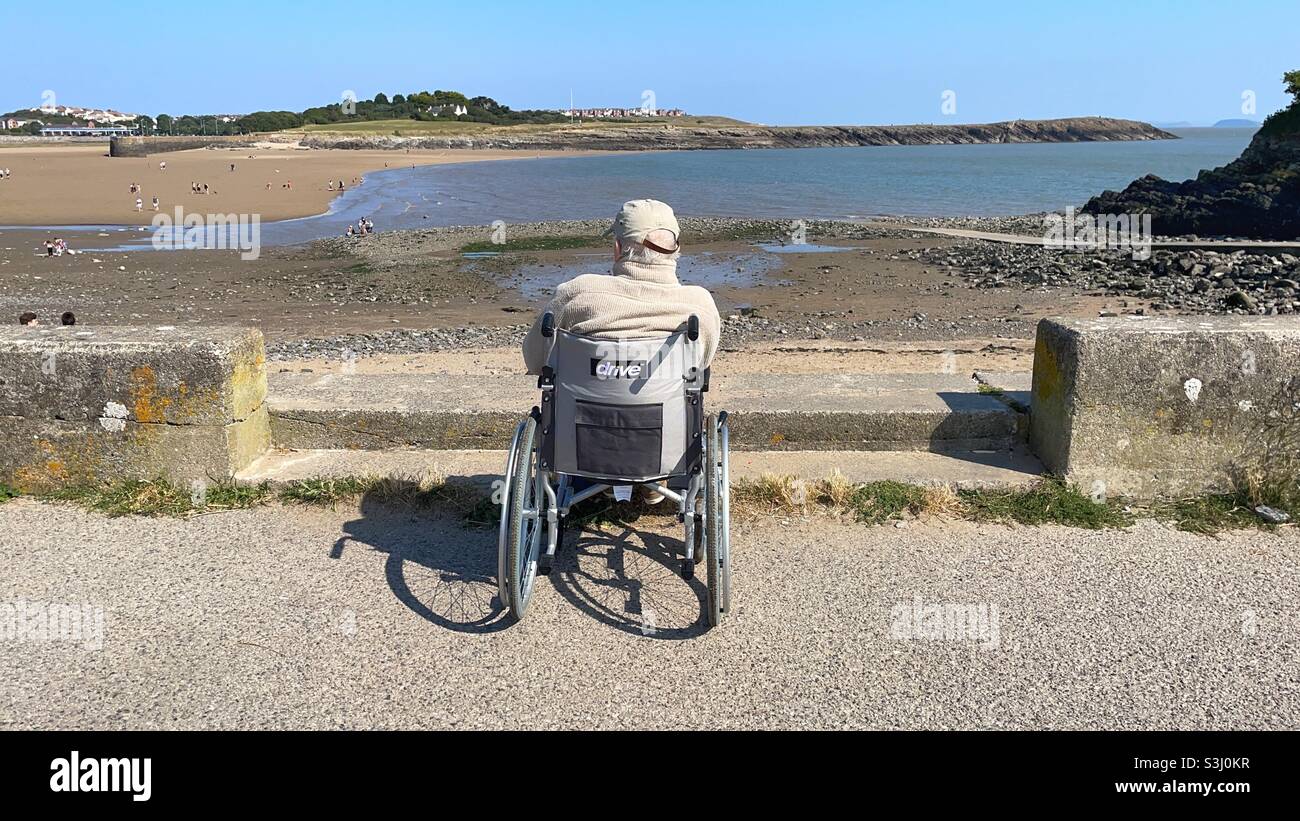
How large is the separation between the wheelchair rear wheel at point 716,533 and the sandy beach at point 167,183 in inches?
1258

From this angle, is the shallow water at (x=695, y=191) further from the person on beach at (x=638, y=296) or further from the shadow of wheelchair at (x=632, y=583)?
the person on beach at (x=638, y=296)

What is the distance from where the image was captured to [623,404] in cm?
360

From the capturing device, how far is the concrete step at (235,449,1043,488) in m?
4.88

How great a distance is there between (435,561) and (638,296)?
1412 millimetres

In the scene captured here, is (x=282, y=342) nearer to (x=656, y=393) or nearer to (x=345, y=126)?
(x=656, y=393)

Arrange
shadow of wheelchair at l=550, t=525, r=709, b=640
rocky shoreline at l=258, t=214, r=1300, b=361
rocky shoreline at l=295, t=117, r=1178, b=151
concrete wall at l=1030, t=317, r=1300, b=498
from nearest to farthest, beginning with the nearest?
1. shadow of wheelchair at l=550, t=525, r=709, b=640
2. concrete wall at l=1030, t=317, r=1300, b=498
3. rocky shoreline at l=258, t=214, r=1300, b=361
4. rocky shoreline at l=295, t=117, r=1178, b=151

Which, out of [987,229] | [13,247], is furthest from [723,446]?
[987,229]

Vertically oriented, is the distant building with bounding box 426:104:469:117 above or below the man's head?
above

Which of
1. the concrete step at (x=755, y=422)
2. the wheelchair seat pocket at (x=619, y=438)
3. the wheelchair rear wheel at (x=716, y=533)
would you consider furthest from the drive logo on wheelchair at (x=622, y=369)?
the concrete step at (x=755, y=422)

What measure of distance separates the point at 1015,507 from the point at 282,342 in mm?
11528

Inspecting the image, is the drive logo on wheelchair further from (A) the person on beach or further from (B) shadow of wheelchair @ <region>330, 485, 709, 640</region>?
(B) shadow of wheelchair @ <region>330, 485, 709, 640</region>

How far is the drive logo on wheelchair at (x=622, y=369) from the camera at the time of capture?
3576 mm

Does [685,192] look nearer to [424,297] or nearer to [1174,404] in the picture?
[424,297]

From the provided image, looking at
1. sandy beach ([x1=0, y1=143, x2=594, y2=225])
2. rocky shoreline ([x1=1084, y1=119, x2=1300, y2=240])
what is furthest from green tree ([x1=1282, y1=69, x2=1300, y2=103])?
sandy beach ([x1=0, y1=143, x2=594, y2=225])
